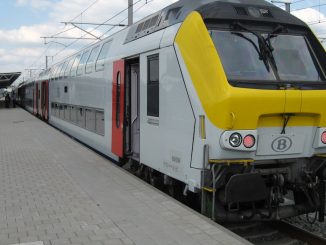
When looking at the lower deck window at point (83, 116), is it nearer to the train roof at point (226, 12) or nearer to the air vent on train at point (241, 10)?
the train roof at point (226, 12)

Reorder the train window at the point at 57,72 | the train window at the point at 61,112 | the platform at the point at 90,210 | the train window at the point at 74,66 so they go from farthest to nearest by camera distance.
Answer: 1. the train window at the point at 57,72
2. the train window at the point at 61,112
3. the train window at the point at 74,66
4. the platform at the point at 90,210

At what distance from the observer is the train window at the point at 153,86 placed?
24.3ft

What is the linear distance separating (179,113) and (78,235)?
7.14ft

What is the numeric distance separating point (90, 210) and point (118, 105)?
12.0 feet

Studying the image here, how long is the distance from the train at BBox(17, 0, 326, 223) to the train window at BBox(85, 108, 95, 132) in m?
4.96

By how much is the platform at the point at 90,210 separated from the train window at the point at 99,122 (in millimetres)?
1165

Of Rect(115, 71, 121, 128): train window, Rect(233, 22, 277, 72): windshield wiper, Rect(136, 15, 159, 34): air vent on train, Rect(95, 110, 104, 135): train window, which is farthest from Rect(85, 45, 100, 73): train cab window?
Rect(233, 22, 277, 72): windshield wiper

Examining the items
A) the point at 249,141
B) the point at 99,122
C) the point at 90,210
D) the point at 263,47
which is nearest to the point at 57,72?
the point at 99,122

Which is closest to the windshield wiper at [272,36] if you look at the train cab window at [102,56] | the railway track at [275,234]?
the railway track at [275,234]

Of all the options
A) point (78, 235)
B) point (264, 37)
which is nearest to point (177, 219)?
point (78, 235)

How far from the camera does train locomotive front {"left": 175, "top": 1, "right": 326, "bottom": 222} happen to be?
5.83 metres

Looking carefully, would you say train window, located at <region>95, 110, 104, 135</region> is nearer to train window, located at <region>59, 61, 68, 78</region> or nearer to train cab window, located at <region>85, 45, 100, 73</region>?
train cab window, located at <region>85, 45, 100, 73</region>

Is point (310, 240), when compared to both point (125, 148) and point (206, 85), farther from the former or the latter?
point (125, 148)

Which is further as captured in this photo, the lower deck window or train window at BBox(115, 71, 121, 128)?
the lower deck window
